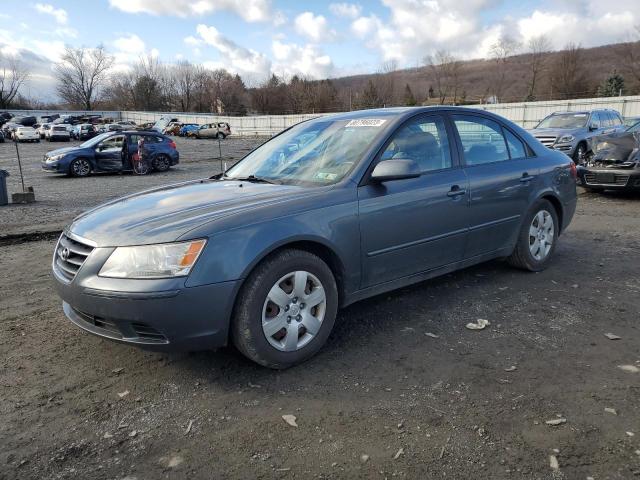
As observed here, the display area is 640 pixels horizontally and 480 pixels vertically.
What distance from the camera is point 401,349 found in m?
3.57

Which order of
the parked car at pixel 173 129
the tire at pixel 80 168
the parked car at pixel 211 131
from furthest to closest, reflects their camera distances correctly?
the parked car at pixel 173 129 < the parked car at pixel 211 131 < the tire at pixel 80 168

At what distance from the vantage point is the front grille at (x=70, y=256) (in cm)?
312

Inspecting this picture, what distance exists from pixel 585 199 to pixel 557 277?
6188mm

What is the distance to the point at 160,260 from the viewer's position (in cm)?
287

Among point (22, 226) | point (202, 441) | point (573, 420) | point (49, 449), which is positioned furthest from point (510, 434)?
point (22, 226)

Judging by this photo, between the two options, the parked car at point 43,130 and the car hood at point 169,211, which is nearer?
the car hood at point 169,211

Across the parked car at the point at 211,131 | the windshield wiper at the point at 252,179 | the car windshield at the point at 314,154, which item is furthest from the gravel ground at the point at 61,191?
the parked car at the point at 211,131

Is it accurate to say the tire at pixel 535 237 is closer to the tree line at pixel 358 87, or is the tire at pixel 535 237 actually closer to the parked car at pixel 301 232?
the parked car at pixel 301 232

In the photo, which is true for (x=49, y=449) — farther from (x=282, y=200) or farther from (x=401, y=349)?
(x=401, y=349)

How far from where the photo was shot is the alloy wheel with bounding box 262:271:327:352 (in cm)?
316

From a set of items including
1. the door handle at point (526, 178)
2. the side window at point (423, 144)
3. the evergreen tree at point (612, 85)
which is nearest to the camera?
the side window at point (423, 144)

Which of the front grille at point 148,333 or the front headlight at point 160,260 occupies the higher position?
the front headlight at point 160,260

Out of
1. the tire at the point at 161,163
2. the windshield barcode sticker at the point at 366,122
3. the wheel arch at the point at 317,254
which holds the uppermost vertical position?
the windshield barcode sticker at the point at 366,122

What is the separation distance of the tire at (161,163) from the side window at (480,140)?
54.5 feet
